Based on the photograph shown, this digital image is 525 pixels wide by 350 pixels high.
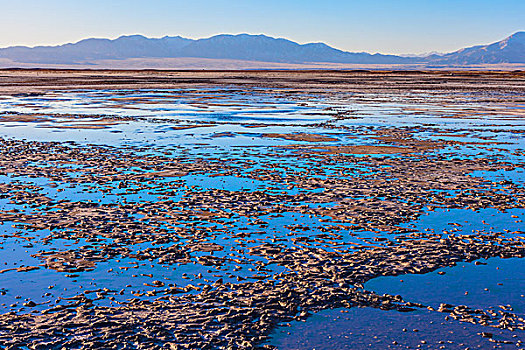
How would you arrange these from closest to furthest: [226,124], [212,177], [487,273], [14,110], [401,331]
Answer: [401,331] < [487,273] < [212,177] < [226,124] < [14,110]

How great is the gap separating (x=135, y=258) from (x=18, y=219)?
2.93 metres

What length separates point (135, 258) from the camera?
816 cm

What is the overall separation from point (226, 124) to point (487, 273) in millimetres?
18202

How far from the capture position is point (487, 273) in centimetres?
770

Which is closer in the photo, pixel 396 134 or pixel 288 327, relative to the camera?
pixel 288 327

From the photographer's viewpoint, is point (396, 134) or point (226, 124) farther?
point (226, 124)

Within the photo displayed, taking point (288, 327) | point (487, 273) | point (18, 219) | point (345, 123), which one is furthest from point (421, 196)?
point (345, 123)

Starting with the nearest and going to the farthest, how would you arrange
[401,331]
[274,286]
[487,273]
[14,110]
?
[401,331] < [274,286] < [487,273] < [14,110]

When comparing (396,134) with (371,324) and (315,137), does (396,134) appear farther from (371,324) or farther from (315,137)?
(371,324)

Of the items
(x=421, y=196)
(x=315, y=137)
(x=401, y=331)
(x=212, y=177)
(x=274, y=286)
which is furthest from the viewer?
(x=315, y=137)

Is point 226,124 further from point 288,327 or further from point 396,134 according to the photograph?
point 288,327

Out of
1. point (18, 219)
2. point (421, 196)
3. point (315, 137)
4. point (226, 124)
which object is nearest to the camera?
point (18, 219)

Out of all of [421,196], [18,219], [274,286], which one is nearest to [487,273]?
[274,286]

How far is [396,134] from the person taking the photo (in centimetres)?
2148
